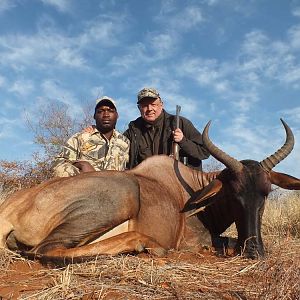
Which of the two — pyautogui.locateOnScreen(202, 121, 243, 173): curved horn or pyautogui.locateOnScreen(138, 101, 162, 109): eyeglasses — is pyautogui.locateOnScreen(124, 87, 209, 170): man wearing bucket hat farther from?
pyautogui.locateOnScreen(202, 121, 243, 173): curved horn

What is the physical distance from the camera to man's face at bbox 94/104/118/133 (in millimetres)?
7266

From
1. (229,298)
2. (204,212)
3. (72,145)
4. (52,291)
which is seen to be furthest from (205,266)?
(72,145)

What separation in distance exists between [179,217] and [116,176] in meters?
0.93

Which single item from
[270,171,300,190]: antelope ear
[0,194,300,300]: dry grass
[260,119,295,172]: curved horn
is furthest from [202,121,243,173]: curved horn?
[0,194,300,300]: dry grass

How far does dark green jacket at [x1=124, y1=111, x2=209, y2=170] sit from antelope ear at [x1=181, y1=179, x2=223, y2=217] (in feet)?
5.59

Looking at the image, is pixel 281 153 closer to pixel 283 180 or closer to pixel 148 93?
pixel 283 180

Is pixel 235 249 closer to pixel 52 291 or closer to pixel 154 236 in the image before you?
pixel 154 236

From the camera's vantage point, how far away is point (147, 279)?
2.98 meters

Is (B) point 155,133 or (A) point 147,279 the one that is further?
(B) point 155,133

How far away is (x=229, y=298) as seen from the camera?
2.63m

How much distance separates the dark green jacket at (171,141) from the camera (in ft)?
22.9

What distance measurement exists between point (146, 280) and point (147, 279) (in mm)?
17

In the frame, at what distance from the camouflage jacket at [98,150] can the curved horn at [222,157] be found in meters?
2.41

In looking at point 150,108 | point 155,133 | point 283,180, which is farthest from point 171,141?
point 283,180
